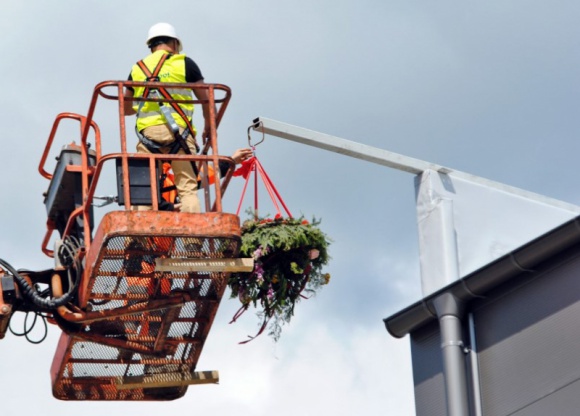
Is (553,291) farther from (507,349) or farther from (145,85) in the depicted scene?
(145,85)

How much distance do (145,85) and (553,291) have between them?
478cm

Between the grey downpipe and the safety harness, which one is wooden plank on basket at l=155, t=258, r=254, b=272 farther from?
the grey downpipe

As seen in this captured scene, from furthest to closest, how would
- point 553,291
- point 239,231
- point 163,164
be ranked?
point 163,164 < point 239,231 < point 553,291

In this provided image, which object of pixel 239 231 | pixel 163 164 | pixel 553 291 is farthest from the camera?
pixel 163 164

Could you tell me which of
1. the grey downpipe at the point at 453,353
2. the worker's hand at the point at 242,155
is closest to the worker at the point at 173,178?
the worker's hand at the point at 242,155

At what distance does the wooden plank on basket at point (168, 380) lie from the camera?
20.4 meters

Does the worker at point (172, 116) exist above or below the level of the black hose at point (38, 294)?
above

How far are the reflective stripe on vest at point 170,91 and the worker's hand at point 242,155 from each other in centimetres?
67

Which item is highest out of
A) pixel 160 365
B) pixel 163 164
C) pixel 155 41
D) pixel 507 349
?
pixel 155 41

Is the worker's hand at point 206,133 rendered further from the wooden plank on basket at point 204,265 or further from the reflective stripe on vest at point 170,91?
the wooden plank on basket at point 204,265

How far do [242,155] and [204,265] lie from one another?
1.82 metres

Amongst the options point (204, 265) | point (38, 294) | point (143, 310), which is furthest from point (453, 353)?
A: point (38, 294)

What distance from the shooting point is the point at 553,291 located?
1669 centimetres

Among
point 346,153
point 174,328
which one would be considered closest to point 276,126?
point 346,153
